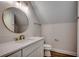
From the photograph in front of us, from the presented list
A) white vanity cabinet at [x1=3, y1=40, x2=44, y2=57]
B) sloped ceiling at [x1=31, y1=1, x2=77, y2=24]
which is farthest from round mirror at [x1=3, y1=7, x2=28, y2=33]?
sloped ceiling at [x1=31, y1=1, x2=77, y2=24]

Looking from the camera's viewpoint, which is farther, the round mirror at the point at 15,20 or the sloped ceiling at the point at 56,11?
the sloped ceiling at the point at 56,11

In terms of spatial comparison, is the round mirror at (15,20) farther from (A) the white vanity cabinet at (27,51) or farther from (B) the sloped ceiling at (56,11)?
(B) the sloped ceiling at (56,11)

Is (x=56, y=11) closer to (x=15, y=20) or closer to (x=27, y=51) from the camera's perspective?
(x=15, y=20)

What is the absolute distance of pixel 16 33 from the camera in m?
2.21

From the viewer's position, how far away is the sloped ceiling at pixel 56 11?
9.78 feet

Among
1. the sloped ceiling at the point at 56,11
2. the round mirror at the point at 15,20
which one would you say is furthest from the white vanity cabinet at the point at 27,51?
the sloped ceiling at the point at 56,11

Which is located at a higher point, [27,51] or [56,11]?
[56,11]

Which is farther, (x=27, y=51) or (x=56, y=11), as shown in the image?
(x=56, y=11)

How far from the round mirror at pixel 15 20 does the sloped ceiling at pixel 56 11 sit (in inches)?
37.4

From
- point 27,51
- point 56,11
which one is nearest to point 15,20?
point 27,51

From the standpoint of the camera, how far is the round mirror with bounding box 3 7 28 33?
1.88 metres

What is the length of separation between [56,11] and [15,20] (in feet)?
5.78

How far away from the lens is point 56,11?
3.25 meters

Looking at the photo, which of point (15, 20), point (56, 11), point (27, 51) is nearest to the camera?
point (27, 51)
